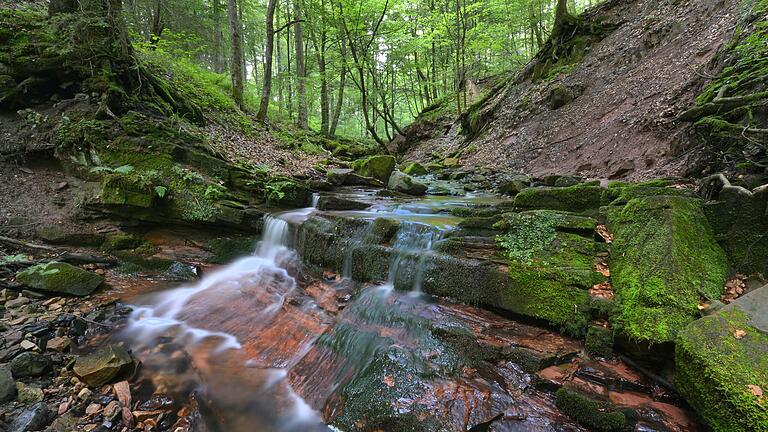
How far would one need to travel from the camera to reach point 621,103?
1030 centimetres

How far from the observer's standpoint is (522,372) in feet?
11.4

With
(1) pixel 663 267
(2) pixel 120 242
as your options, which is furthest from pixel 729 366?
(2) pixel 120 242

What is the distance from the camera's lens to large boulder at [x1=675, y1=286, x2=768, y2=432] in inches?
92.3

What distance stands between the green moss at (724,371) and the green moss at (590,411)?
0.58 meters

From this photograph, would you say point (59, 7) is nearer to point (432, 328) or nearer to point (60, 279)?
point (60, 279)

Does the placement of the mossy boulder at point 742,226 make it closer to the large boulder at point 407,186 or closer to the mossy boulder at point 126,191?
the large boulder at point 407,186

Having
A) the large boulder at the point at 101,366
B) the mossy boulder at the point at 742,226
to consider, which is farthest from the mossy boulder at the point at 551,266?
the large boulder at the point at 101,366

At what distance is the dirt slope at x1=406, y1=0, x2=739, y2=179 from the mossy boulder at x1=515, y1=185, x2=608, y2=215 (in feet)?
7.03

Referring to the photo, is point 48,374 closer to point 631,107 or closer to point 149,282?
point 149,282

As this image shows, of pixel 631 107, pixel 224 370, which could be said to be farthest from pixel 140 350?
pixel 631 107

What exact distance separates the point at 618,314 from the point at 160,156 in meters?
8.03

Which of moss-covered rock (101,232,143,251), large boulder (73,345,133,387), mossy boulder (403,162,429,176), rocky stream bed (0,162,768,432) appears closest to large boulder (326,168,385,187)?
mossy boulder (403,162,429,176)

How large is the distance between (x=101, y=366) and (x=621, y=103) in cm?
1319

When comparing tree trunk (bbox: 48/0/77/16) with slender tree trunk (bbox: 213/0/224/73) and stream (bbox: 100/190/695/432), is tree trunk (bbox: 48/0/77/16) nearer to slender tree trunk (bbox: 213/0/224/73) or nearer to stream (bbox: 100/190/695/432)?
stream (bbox: 100/190/695/432)
